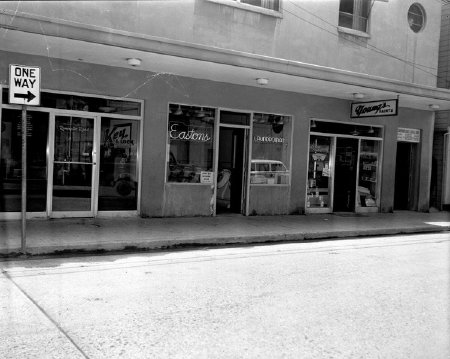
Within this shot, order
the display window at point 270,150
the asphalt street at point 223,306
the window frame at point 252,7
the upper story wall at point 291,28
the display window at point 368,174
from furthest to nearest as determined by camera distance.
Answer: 1. the display window at point 368,174
2. the display window at point 270,150
3. the window frame at point 252,7
4. the upper story wall at point 291,28
5. the asphalt street at point 223,306

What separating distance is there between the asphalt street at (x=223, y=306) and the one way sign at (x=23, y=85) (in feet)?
7.83

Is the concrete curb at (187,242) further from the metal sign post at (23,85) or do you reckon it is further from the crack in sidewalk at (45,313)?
the metal sign post at (23,85)

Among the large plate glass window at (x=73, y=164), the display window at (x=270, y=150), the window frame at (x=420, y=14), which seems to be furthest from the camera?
the window frame at (x=420, y=14)

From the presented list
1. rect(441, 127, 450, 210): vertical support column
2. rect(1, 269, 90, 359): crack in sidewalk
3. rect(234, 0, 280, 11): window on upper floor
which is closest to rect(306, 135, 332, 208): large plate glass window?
rect(234, 0, 280, 11): window on upper floor

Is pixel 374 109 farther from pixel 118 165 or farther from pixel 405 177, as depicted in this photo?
pixel 118 165

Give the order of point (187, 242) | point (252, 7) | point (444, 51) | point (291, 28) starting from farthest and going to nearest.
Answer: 1. point (444, 51)
2. point (291, 28)
3. point (252, 7)
4. point (187, 242)

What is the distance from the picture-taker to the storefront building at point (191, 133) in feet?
32.2

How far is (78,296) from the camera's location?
5.55 metres

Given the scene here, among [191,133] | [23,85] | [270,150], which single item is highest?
[23,85]

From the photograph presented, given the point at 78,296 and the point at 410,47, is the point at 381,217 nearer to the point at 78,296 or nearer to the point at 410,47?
the point at 410,47

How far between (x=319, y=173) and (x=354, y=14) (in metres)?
4.72

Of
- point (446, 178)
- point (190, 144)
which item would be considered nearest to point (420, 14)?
point (446, 178)

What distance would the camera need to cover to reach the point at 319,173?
14.0 meters

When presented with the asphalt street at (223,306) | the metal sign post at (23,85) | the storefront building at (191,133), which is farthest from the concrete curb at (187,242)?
the storefront building at (191,133)
